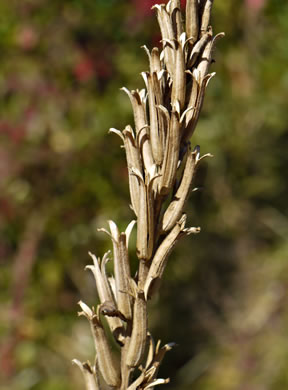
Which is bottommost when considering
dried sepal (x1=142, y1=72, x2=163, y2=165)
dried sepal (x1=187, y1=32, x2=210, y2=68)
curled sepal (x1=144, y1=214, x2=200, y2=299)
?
curled sepal (x1=144, y1=214, x2=200, y2=299)

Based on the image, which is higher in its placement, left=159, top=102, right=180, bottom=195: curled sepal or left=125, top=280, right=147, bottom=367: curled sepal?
left=159, top=102, right=180, bottom=195: curled sepal

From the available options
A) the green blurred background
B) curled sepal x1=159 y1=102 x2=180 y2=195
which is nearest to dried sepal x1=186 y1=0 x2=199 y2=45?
curled sepal x1=159 y1=102 x2=180 y2=195

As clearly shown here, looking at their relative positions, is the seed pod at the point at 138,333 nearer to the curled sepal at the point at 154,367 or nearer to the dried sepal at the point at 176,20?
the curled sepal at the point at 154,367

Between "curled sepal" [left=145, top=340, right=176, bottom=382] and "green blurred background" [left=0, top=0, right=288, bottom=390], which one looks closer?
"curled sepal" [left=145, top=340, right=176, bottom=382]

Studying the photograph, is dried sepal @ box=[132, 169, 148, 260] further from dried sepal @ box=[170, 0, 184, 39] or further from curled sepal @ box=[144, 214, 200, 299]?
dried sepal @ box=[170, 0, 184, 39]

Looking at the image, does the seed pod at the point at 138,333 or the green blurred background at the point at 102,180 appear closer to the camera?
the seed pod at the point at 138,333

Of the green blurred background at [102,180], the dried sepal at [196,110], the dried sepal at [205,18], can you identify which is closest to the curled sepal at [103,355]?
the dried sepal at [196,110]
